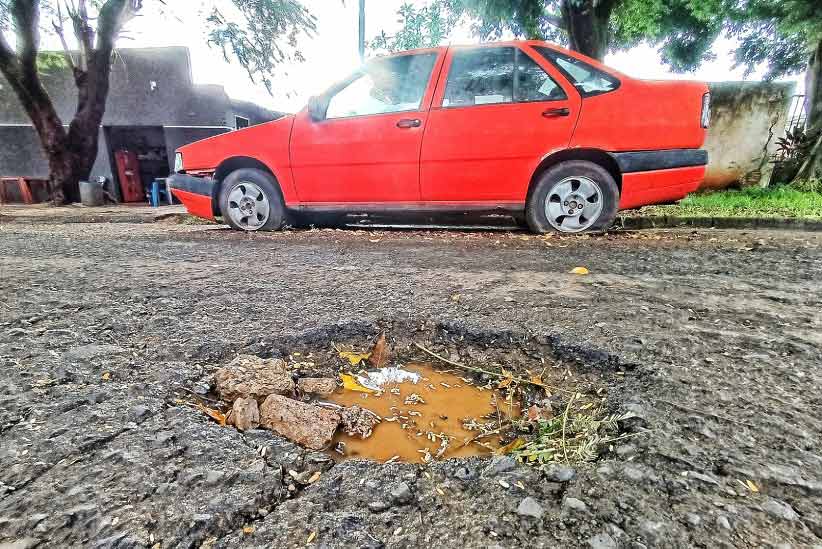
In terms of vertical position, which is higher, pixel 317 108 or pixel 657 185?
pixel 317 108

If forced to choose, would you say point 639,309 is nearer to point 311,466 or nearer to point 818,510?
point 818,510

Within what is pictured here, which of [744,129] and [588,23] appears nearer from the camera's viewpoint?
[744,129]

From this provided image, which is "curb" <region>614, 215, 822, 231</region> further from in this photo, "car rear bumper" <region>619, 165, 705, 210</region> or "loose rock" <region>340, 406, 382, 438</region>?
"loose rock" <region>340, 406, 382, 438</region>

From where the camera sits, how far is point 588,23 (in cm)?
852

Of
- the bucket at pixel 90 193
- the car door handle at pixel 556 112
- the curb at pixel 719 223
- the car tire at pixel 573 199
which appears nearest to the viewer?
the car door handle at pixel 556 112

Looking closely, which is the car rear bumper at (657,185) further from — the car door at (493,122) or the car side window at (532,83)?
the car side window at (532,83)

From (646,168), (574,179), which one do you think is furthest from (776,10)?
(574,179)

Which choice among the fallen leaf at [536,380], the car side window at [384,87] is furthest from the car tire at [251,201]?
the fallen leaf at [536,380]

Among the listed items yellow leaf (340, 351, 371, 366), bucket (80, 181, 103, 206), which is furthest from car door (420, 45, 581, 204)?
bucket (80, 181, 103, 206)

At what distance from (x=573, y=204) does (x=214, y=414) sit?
11.8 ft

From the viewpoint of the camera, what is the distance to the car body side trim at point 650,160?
3.58 meters

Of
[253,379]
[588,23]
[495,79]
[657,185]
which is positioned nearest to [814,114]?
[588,23]

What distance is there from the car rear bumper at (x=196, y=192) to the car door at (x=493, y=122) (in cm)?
249

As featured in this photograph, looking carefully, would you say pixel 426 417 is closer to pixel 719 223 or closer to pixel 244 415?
pixel 244 415
